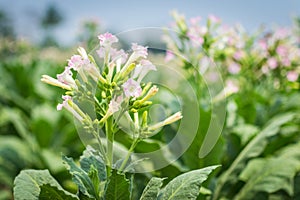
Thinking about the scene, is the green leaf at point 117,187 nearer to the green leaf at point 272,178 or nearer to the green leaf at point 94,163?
the green leaf at point 94,163

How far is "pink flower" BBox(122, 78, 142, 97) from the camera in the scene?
1173 millimetres

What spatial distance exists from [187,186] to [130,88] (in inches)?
12.9

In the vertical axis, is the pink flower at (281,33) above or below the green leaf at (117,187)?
above

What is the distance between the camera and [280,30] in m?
3.58

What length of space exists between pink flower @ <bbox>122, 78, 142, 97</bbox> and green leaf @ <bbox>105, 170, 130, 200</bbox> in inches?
7.9

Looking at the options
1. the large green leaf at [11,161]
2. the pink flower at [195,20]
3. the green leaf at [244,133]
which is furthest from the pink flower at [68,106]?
the large green leaf at [11,161]

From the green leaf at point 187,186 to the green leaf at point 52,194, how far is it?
0.25 meters

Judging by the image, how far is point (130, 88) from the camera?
118 centimetres

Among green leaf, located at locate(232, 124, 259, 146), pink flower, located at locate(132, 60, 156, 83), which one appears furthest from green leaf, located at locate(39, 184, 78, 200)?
green leaf, located at locate(232, 124, 259, 146)

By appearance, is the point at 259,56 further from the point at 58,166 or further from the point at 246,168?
the point at 58,166

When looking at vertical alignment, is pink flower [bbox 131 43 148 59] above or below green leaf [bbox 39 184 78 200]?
above

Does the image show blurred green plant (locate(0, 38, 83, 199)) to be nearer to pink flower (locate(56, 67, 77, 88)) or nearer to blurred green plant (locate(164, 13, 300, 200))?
blurred green plant (locate(164, 13, 300, 200))

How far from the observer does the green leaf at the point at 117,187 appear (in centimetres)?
125

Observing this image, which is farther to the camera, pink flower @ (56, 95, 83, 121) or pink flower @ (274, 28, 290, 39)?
pink flower @ (274, 28, 290, 39)
